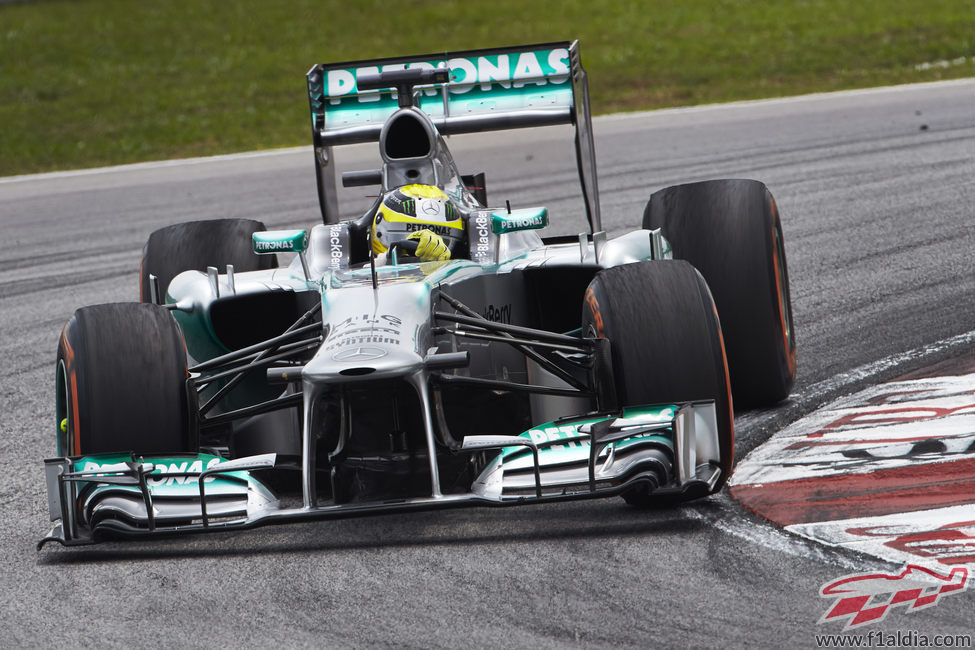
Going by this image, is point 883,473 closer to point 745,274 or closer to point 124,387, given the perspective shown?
point 745,274

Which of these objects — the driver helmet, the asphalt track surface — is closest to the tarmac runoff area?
the asphalt track surface

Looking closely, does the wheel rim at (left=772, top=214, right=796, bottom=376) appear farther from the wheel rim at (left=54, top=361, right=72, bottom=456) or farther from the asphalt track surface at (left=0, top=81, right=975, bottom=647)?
the wheel rim at (left=54, top=361, right=72, bottom=456)

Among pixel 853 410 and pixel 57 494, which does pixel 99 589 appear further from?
pixel 853 410

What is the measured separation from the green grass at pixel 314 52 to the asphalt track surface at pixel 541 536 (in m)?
6.36

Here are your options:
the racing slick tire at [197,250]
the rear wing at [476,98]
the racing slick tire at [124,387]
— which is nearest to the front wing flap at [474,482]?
the racing slick tire at [124,387]

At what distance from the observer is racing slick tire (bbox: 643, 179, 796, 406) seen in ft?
20.8

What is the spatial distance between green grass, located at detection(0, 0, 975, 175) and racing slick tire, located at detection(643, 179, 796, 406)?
13.1 m

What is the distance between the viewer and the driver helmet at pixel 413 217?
6.22 metres

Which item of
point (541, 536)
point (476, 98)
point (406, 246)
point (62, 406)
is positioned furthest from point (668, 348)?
point (476, 98)

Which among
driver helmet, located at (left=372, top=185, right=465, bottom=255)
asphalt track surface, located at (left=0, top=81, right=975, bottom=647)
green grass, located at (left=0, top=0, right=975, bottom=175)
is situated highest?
green grass, located at (left=0, top=0, right=975, bottom=175)

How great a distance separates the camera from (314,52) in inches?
1128

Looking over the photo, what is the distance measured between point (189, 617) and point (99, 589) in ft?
1.57

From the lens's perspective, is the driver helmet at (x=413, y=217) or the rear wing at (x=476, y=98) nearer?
the driver helmet at (x=413, y=217)

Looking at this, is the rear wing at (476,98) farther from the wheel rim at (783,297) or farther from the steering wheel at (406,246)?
the steering wheel at (406,246)
